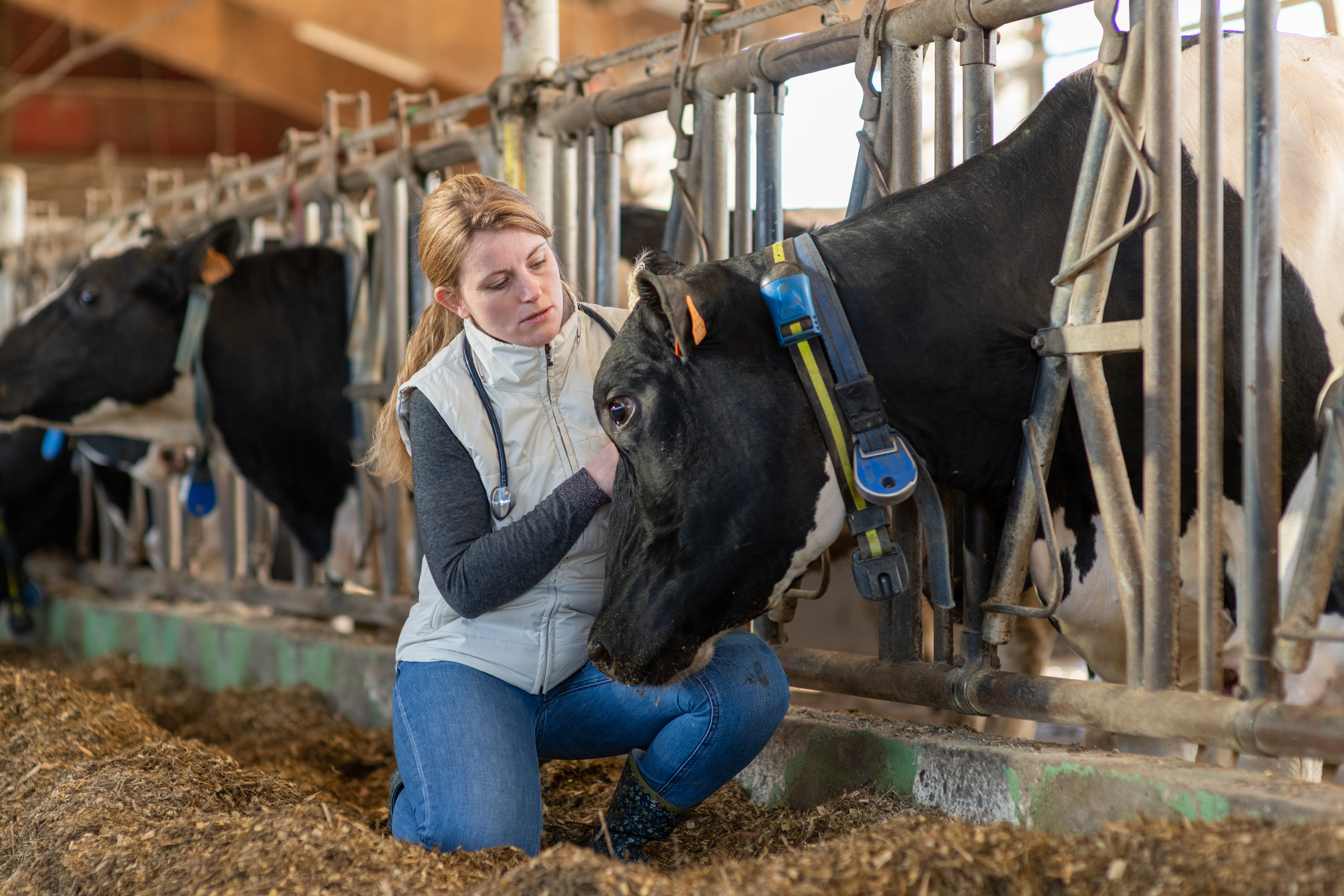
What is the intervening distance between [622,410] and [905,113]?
0.92 m

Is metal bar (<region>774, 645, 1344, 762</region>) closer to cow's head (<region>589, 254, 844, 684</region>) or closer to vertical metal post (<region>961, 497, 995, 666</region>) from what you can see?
vertical metal post (<region>961, 497, 995, 666</region>)

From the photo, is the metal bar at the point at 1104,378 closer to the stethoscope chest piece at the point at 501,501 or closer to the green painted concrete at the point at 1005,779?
the green painted concrete at the point at 1005,779

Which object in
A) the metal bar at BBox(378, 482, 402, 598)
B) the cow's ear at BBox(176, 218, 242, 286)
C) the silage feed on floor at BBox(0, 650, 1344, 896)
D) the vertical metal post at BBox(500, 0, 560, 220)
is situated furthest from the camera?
the cow's ear at BBox(176, 218, 242, 286)

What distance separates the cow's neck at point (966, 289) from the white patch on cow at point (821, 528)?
0.14 m

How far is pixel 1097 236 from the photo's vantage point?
1.91m

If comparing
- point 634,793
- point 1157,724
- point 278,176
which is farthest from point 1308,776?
point 278,176

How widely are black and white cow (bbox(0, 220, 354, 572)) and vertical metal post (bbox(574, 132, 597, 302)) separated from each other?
1296mm

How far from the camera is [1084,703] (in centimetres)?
191

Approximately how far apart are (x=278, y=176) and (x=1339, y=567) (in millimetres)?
4633

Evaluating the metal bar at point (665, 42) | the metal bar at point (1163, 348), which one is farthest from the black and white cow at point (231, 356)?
the metal bar at point (1163, 348)

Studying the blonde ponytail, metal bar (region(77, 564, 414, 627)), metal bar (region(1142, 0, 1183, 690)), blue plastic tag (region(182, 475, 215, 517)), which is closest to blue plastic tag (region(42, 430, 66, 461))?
metal bar (region(77, 564, 414, 627))

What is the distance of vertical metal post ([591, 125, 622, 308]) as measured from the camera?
3.13 metres

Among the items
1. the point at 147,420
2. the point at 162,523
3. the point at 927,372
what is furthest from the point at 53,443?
the point at 927,372

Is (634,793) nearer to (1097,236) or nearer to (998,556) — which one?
(998,556)
